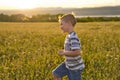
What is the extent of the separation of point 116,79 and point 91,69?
0.70 m

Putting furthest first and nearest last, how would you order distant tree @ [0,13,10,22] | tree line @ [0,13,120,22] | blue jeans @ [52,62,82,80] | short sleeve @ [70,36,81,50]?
distant tree @ [0,13,10,22] < tree line @ [0,13,120,22] < blue jeans @ [52,62,82,80] < short sleeve @ [70,36,81,50]

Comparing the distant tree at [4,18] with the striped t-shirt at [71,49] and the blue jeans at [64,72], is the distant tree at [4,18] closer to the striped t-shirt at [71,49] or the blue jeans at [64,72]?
the blue jeans at [64,72]

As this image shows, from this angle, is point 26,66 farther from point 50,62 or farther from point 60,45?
point 60,45

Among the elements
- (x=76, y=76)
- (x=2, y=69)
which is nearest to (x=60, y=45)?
(x=2, y=69)

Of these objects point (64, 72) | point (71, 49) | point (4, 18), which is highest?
point (71, 49)

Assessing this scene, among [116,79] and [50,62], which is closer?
[116,79]

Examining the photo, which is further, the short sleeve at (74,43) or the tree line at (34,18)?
the tree line at (34,18)

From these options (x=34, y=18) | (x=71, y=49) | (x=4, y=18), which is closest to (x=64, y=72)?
(x=71, y=49)

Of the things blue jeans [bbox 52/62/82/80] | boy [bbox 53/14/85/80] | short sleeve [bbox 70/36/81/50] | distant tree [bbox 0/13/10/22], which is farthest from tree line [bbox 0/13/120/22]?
short sleeve [bbox 70/36/81/50]

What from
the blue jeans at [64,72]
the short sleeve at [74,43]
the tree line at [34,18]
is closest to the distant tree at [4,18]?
the tree line at [34,18]

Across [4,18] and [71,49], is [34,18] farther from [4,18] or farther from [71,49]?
[71,49]

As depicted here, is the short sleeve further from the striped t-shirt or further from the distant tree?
the distant tree

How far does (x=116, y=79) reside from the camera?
768 centimetres

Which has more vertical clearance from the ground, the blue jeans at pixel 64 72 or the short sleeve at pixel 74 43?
the short sleeve at pixel 74 43
